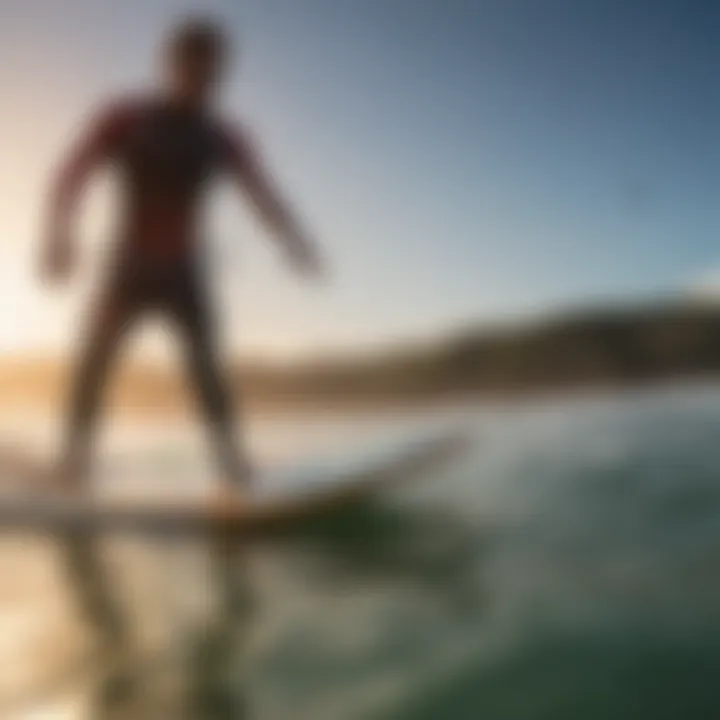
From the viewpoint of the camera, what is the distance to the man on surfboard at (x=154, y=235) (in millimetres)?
954

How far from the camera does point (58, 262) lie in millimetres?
958

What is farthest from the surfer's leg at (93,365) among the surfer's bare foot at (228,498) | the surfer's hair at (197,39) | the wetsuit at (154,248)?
the surfer's hair at (197,39)

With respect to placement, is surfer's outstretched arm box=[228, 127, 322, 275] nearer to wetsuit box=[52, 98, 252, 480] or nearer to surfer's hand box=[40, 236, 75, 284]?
wetsuit box=[52, 98, 252, 480]

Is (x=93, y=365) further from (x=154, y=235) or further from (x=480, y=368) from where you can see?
(x=480, y=368)

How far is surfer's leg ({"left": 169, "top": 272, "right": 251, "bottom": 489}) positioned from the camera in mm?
957

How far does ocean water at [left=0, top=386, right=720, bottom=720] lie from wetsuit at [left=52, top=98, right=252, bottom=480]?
0.14ft

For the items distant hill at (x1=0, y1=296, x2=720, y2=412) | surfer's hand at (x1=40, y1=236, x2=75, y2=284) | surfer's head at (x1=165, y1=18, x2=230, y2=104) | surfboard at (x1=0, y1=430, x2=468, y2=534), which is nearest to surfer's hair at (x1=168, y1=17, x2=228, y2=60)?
surfer's head at (x1=165, y1=18, x2=230, y2=104)

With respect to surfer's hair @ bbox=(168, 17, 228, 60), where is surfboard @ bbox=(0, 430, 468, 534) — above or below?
below

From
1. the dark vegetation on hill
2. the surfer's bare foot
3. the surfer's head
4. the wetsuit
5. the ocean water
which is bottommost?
the ocean water

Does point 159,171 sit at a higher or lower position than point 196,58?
lower

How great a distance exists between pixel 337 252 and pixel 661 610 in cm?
47

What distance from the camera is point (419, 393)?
99 cm

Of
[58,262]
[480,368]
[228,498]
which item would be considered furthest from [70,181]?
[480,368]

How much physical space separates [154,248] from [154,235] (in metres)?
0.01
